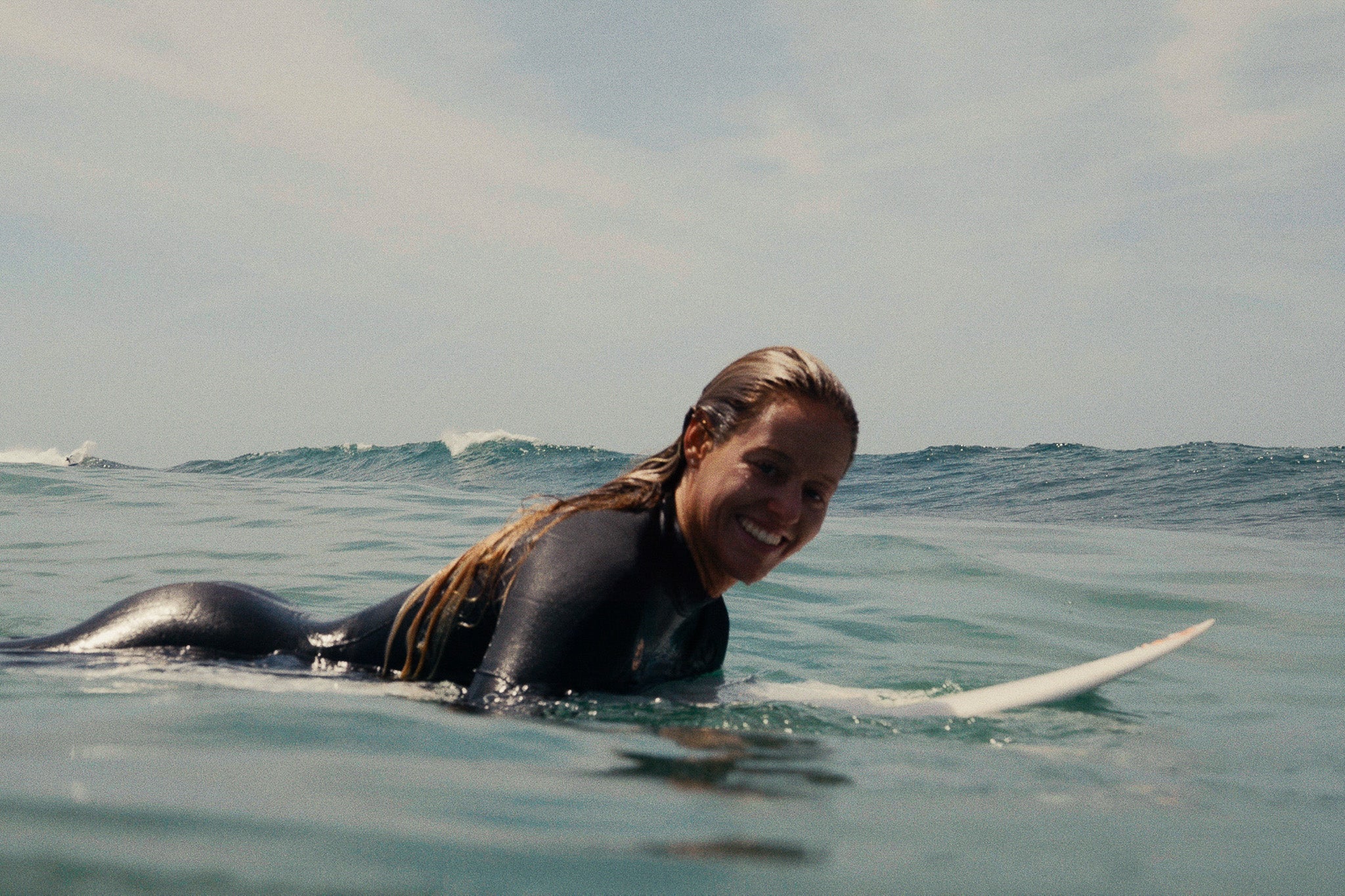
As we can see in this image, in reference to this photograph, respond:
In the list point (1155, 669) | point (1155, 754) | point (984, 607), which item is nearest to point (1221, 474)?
point (984, 607)

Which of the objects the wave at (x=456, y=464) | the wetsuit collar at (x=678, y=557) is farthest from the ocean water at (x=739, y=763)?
the wave at (x=456, y=464)

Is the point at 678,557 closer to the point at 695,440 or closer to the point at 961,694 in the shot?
the point at 695,440

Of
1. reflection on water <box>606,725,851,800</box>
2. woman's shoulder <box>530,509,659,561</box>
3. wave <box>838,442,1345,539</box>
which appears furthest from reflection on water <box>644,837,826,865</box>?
wave <box>838,442,1345,539</box>

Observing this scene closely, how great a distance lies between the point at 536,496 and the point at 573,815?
57.5 inches

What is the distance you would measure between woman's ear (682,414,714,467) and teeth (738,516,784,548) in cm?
22

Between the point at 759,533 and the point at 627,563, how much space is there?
36 cm

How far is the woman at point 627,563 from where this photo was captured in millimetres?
2611

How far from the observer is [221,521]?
9.49 m

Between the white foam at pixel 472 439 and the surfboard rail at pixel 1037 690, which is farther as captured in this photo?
the white foam at pixel 472 439

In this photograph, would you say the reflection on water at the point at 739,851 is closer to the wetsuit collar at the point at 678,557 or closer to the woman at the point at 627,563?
the woman at the point at 627,563

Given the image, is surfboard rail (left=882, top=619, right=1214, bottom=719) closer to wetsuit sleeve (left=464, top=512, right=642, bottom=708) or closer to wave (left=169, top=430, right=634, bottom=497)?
wetsuit sleeve (left=464, top=512, right=642, bottom=708)

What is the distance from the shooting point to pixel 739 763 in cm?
214

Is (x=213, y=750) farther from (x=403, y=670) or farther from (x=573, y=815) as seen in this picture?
(x=403, y=670)

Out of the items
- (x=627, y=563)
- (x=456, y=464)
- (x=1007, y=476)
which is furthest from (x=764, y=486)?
(x=456, y=464)
